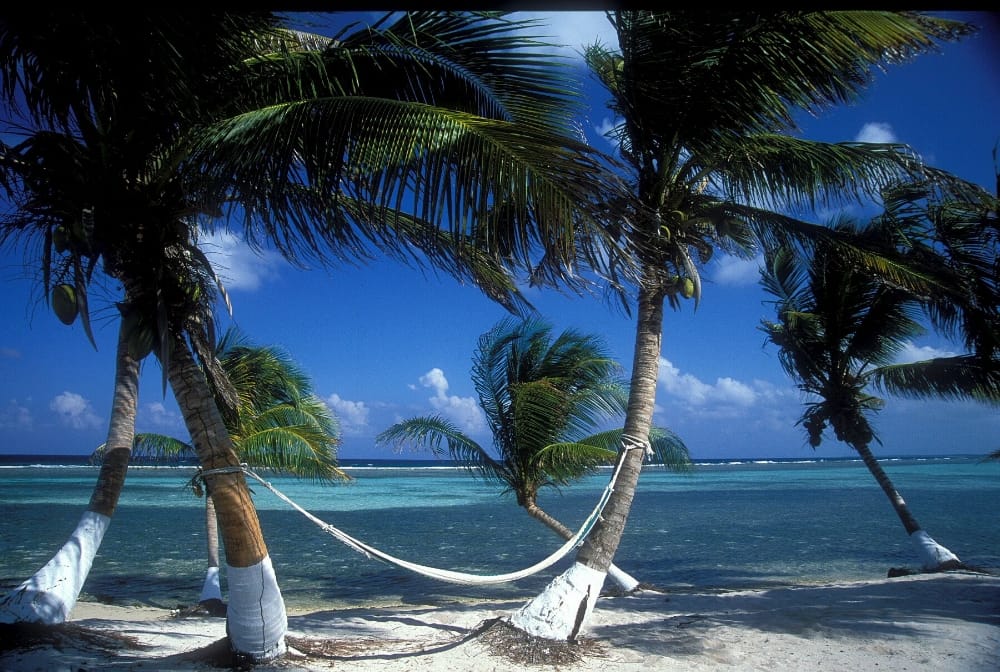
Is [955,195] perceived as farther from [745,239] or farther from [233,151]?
[233,151]

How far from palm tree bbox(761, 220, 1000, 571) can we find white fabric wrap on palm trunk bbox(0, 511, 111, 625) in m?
7.82

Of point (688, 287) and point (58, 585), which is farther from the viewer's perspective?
point (688, 287)

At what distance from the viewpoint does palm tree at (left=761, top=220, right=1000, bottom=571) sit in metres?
8.57

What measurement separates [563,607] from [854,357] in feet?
21.4

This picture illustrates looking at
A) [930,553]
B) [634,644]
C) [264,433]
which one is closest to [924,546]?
[930,553]

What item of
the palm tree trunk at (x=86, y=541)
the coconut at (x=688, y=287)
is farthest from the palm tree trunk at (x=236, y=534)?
the coconut at (x=688, y=287)

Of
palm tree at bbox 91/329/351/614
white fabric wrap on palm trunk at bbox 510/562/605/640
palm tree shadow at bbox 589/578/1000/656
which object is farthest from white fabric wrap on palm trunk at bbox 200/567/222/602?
white fabric wrap on palm trunk at bbox 510/562/605/640

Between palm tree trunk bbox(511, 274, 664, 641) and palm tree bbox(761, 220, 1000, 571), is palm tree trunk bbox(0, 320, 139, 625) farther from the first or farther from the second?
palm tree bbox(761, 220, 1000, 571)

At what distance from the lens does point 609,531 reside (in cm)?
455

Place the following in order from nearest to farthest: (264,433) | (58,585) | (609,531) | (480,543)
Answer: (58,585), (609,531), (264,433), (480,543)

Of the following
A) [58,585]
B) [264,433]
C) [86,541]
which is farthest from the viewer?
[264,433]

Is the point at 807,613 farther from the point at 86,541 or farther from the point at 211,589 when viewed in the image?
the point at 211,589

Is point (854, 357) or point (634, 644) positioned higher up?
point (854, 357)

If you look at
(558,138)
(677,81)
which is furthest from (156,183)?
(677,81)
